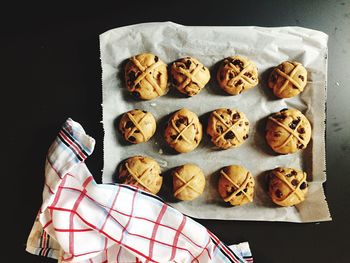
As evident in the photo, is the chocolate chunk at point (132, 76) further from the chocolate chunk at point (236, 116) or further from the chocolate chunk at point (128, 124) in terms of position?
the chocolate chunk at point (236, 116)

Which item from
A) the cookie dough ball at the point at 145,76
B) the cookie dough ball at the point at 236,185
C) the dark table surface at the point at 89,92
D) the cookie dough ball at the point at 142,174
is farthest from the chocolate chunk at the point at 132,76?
the cookie dough ball at the point at 236,185

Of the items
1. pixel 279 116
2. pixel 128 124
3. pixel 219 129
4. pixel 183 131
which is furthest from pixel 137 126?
pixel 279 116

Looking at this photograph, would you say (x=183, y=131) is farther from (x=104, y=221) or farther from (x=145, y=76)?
(x=104, y=221)

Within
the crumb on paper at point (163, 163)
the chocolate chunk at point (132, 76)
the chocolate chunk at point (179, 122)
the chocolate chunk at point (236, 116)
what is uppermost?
the chocolate chunk at point (132, 76)

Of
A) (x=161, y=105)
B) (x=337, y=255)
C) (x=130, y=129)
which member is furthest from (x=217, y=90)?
(x=337, y=255)

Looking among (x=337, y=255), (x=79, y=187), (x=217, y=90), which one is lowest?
(x=337, y=255)

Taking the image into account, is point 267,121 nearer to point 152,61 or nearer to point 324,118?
point 324,118

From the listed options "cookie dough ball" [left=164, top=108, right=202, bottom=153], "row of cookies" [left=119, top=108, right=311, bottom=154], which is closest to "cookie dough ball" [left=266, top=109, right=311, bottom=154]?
"row of cookies" [left=119, top=108, right=311, bottom=154]
